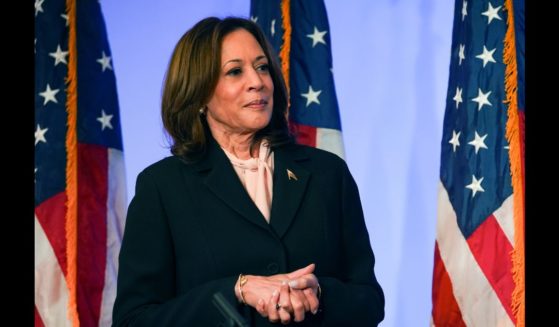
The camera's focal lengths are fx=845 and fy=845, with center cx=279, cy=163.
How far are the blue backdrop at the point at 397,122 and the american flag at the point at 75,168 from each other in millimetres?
947

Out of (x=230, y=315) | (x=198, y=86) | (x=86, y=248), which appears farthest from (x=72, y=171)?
(x=230, y=315)

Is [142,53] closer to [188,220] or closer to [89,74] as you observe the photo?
[89,74]

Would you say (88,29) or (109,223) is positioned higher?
(88,29)

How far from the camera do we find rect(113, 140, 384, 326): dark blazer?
1.75 m

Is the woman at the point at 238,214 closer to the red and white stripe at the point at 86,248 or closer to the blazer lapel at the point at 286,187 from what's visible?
the blazer lapel at the point at 286,187

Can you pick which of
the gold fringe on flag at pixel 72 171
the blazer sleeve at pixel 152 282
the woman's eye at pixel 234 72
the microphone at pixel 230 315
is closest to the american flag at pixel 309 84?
the gold fringe on flag at pixel 72 171

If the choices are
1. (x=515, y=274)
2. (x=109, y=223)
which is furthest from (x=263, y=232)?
(x=109, y=223)

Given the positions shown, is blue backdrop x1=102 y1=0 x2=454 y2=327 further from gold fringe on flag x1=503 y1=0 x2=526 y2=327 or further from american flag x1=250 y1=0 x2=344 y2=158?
gold fringe on flag x1=503 y1=0 x2=526 y2=327

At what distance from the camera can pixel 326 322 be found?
1.74 m

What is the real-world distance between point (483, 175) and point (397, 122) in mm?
546

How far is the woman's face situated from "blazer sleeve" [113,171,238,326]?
24cm

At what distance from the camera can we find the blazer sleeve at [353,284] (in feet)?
5.72

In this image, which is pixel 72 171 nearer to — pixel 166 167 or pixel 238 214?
pixel 166 167

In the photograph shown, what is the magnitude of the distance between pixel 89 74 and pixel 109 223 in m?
0.58
